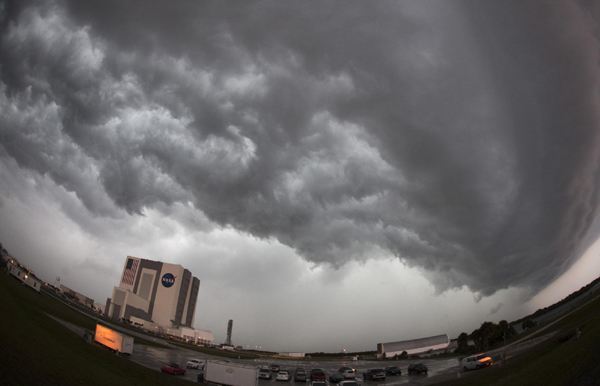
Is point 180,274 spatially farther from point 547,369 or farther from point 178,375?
point 547,369

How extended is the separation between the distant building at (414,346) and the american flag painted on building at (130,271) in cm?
14588

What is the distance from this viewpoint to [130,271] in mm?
189750

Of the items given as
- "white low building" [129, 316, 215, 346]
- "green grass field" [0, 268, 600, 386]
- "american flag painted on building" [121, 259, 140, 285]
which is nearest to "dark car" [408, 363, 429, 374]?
"green grass field" [0, 268, 600, 386]

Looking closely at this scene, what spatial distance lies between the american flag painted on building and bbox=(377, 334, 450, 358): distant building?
479ft

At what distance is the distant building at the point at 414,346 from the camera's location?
132 metres

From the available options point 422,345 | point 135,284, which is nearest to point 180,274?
point 135,284

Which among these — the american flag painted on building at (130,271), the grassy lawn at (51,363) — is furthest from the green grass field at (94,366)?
the american flag painted on building at (130,271)

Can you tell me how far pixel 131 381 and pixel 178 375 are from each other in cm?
1369

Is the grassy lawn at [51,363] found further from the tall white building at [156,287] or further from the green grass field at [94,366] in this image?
the tall white building at [156,287]

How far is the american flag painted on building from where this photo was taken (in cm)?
18862

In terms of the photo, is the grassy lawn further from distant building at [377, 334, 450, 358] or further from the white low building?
the white low building

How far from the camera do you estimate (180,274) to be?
19388cm

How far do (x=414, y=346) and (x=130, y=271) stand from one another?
162734 millimetres

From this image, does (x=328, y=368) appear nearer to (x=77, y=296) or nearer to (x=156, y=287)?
(x=156, y=287)
